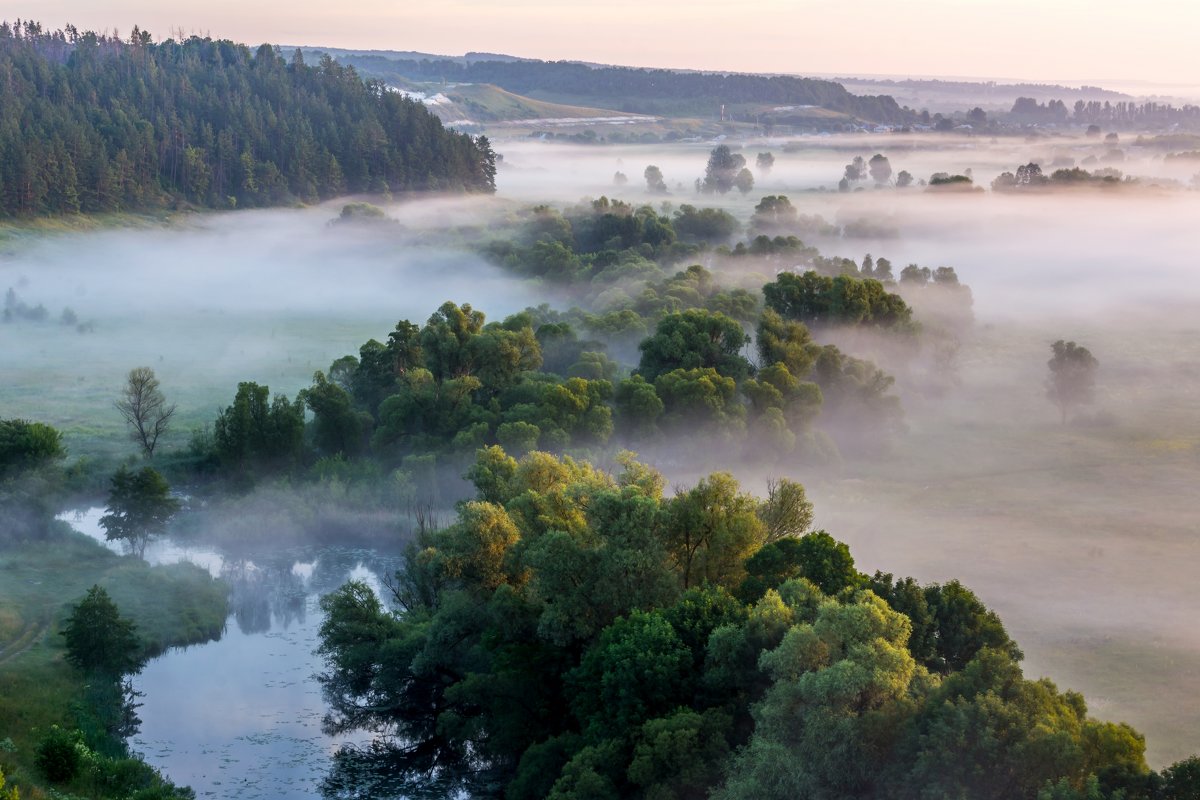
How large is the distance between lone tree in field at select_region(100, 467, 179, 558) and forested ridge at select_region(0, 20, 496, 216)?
85.8m

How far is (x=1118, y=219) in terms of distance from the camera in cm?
17475

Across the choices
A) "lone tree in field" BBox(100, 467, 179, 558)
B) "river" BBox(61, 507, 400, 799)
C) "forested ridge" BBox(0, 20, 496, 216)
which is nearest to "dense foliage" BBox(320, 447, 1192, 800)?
"river" BBox(61, 507, 400, 799)

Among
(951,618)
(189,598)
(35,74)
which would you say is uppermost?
(35,74)

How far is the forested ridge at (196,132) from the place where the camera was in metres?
136

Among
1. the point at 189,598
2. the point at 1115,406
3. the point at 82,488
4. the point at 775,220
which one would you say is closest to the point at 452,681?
the point at 189,598

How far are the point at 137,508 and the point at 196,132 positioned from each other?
115 metres

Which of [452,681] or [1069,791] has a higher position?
[1069,791]

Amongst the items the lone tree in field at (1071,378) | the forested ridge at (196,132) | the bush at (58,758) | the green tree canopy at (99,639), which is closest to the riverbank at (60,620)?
the bush at (58,758)

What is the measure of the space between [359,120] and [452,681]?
478 ft

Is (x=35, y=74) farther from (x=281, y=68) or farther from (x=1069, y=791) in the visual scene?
(x=1069, y=791)

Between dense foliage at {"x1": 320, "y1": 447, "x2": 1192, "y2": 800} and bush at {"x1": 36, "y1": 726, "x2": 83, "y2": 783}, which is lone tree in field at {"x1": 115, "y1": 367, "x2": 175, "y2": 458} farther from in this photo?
bush at {"x1": 36, "y1": 726, "x2": 83, "y2": 783}

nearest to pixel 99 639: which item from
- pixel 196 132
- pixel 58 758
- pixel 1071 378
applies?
pixel 58 758

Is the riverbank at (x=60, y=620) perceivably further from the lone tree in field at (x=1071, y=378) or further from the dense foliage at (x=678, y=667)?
the lone tree in field at (x=1071, y=378)

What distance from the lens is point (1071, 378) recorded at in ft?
259
